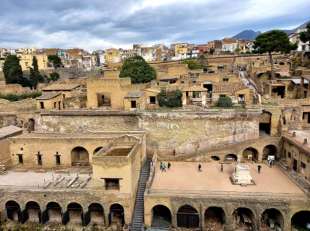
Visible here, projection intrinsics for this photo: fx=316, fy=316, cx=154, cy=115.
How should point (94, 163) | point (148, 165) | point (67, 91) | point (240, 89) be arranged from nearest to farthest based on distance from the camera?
point (94, 163) < point (148, 165) < point (240, 89) < point (67, 91)

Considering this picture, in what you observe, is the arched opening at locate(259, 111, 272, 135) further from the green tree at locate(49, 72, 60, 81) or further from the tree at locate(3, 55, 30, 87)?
the green tree at locate(49, 72, 60, 81)

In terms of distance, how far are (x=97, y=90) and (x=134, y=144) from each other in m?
13.5

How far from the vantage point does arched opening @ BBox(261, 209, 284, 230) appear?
20.6 m

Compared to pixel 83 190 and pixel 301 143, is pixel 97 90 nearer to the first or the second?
pixel 83 190

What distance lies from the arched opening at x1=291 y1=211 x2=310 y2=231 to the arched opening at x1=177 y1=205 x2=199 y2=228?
6.36m

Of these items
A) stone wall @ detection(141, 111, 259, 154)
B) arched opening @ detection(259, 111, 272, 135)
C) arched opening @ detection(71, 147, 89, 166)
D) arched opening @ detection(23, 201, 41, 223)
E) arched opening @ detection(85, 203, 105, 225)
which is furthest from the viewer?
stone wall @ detection(141, 111, 259, 154)

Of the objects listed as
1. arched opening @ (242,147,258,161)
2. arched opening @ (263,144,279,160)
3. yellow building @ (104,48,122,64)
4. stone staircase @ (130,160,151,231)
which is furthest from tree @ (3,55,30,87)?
yellow building @ (104,48,122,64)

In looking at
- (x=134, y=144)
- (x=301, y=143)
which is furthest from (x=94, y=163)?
(x=301, y=143)

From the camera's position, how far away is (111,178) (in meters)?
21.9

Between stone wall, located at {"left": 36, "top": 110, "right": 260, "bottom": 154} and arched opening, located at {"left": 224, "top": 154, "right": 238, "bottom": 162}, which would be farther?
stone wall, located at {"left": 36, "top": 110, "right": 260, "bottom": 154}

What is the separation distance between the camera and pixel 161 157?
102 ft

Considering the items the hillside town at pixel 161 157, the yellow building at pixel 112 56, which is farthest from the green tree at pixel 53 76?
the yellow building at pixel 112 56

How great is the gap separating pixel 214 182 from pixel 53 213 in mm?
12142

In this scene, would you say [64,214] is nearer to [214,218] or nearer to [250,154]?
[214,218]
